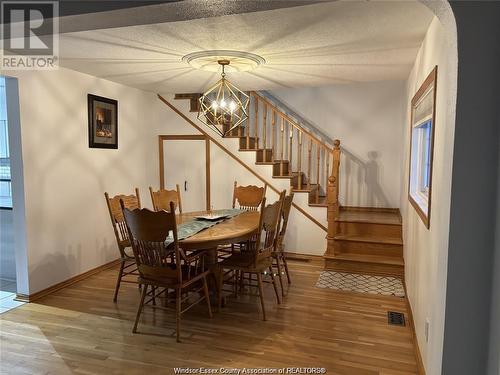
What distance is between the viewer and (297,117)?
19.2 ft

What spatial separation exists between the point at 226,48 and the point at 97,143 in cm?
224

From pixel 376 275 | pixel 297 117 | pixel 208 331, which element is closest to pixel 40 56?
pixel 208 331

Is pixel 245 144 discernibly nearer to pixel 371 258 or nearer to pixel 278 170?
pixel 278 170

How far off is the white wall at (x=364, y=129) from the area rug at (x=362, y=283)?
166cm

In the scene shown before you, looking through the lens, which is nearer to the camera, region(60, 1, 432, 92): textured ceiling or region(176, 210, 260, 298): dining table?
region(60, 1, 432, 92): textured ceiling

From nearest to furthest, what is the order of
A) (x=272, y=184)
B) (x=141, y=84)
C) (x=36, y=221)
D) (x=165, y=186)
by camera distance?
(x=36, y=221) < (x=141, y=84) < (x=272, y=184) < (x=165, y=186)

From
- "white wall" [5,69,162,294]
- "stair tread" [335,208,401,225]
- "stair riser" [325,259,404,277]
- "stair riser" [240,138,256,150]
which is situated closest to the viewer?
"white wall" [5,69,162,294]

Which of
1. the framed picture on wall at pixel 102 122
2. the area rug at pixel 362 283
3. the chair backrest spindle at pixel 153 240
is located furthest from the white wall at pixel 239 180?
the chair backrest spindle at pixel 153 240

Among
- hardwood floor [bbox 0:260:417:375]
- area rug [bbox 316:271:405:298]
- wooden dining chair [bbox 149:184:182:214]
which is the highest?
wooden dining chair [bbox 149:184:182:214]

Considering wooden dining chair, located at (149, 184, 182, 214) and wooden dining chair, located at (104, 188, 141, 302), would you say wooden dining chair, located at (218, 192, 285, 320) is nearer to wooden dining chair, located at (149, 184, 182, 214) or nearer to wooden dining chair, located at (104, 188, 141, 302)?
wooden dining chair, located at (104, 188, 141, 302)

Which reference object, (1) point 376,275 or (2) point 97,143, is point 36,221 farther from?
(1) point 376,275

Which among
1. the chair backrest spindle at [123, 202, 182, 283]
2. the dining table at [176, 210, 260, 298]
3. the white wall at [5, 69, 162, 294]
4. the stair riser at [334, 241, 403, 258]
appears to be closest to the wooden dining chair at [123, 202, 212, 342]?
the chair backrest spindle at [123, 202, 182, 283]

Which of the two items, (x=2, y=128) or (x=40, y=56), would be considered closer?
(x=40, y=56)

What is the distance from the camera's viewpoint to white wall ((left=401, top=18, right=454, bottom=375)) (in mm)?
1505
